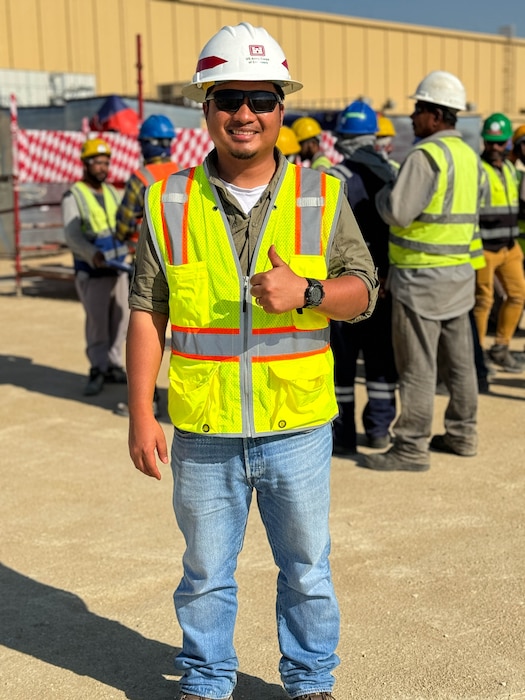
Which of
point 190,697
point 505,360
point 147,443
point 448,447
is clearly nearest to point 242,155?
point 147,443

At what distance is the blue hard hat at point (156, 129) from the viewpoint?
7438 mm

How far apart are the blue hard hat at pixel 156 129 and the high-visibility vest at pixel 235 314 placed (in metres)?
4.55

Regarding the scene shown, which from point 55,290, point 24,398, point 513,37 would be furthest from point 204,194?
point 513,37

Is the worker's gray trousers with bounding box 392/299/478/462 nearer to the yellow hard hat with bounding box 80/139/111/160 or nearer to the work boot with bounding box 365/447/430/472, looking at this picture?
the work boot with bounding box 365/447/430/472

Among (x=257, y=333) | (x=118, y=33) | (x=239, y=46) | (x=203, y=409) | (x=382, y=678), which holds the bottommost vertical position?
(x=382, y=678)

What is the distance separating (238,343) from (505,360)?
6.23m

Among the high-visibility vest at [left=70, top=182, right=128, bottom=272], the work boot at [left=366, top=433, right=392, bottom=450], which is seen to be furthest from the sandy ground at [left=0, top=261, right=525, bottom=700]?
the high-visibility vest at [left=70, top=182, right=128, bottom=272]

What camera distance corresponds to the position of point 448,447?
6.39m

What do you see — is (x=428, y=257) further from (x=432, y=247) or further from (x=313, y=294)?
(x=313, y=294)

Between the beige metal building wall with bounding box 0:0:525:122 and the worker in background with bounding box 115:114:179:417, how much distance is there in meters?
23.0

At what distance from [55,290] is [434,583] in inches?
436

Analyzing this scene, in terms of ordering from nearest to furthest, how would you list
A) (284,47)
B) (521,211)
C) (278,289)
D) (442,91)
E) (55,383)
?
(278,289), (442,91), (55,383), (521,211), (284,47)

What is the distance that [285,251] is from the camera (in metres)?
2.99

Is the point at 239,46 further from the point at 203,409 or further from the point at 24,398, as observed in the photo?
the point at 24,398
